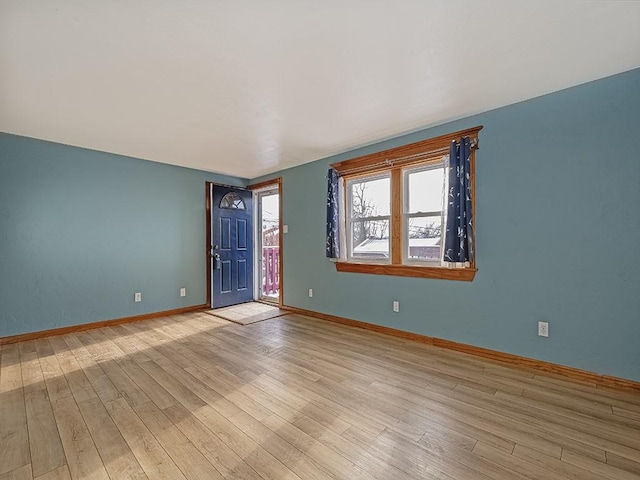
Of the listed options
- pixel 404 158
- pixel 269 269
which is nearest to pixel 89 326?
pixel 269 269

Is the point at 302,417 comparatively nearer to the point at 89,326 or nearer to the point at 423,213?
the point at 423,213

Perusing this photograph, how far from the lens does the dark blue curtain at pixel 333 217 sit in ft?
12.5

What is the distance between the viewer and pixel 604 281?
2.15 metres

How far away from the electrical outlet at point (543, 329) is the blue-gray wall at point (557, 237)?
4 centimetres

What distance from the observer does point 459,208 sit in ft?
8.98

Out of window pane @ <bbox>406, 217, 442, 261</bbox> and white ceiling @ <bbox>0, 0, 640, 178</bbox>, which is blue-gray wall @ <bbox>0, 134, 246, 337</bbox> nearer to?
white ceiling @ <bbox>0, 0, 640, 178</bbox>

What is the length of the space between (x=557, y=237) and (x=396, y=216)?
1489 mm

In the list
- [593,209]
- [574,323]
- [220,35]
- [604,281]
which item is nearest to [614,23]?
[593,209]

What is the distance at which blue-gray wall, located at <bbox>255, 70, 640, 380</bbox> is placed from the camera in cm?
207

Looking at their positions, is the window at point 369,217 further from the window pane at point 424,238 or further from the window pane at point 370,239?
the window pane at point 424,238

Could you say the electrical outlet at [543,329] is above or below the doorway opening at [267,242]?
below

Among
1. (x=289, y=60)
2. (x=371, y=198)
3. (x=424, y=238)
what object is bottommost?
(x=424, y=238)

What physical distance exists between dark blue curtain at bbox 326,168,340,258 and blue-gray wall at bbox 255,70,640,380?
3.92 feet

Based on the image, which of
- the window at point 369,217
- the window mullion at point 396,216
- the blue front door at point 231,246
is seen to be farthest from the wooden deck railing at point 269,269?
the window mullion at point 396,216
